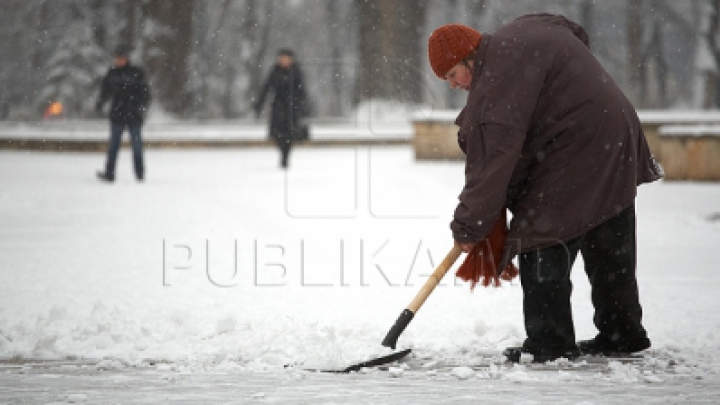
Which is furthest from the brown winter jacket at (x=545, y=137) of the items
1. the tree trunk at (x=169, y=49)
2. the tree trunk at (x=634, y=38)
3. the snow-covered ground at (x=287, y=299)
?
the tree trunk at (x=634, y=38)

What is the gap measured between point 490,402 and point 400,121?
56.5 ft

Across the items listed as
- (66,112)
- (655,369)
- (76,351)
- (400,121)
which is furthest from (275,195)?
(66,112)

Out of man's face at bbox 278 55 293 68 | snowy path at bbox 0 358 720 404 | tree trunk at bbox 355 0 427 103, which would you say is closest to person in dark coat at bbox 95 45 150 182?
man's face at bbox 278 55 293 68

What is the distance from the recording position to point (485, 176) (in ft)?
12.2

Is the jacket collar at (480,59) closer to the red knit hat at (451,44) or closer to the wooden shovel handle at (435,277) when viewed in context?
the red knit hat at (451,44)

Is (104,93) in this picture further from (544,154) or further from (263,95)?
(544,154)

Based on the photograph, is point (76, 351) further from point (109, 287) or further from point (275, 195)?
point (275, 195)

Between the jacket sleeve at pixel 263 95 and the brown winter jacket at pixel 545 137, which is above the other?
the jacket sleeve at pixel 263 95

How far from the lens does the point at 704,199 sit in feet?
32.5

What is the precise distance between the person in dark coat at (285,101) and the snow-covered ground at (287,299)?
7.48ft

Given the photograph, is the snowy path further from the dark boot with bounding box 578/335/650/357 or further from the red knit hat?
the red knit hat

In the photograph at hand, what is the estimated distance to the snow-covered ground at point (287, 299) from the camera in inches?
147

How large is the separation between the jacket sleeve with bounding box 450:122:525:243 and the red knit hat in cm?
28

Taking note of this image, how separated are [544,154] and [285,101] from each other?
9841mm
